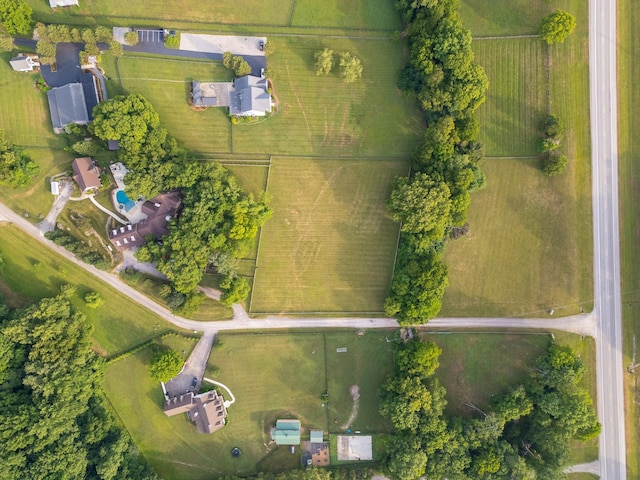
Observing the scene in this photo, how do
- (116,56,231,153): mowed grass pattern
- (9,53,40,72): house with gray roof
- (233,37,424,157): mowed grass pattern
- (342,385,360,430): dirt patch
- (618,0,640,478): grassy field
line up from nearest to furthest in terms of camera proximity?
1. (9,53,40,72): house with gray roof
2. (116,56,231,153): mowed grass pattern
3. (233,37,424,157): mowed grass pattern
4. (618,0,640,478): grassy field
5. (342,385,360,430): dirt patch

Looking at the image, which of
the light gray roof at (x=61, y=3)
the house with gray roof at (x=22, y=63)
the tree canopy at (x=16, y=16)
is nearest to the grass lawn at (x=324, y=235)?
the light gray roof at (x=61, y=3)

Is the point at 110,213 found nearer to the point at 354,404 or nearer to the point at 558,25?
the point at 354,404

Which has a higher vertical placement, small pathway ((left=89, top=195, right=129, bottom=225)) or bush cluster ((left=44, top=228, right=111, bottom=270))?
small pathway ((left=89, top=195, right=129, bottom=225))

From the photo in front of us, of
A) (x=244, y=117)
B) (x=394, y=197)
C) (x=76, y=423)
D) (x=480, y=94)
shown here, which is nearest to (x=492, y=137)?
(x=480, y=94)

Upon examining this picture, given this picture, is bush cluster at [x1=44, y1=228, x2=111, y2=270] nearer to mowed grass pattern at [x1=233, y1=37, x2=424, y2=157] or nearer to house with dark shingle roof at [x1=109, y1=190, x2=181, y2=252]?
house with dark shingle roof at [x1=109, y1=190, x2=181, y2=252]

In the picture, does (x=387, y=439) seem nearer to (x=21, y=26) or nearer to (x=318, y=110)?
(x=318, y=110)

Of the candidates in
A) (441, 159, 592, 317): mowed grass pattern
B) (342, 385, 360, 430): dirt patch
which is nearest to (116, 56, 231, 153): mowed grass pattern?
(441, 159, 592, 317): mowed grass pattern

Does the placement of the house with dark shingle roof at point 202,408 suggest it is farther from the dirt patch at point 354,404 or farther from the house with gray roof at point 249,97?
the house with gray roof at point 249,97
